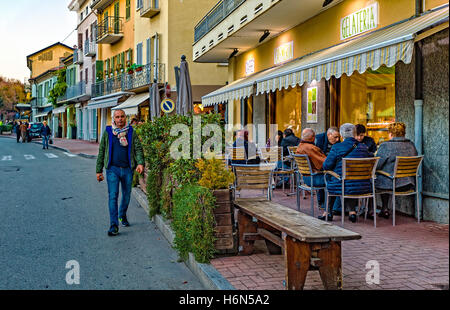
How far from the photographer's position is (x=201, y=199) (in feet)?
17.3

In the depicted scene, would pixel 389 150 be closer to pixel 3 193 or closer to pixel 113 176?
pixel 113 176

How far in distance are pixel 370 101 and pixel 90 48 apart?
115 feet

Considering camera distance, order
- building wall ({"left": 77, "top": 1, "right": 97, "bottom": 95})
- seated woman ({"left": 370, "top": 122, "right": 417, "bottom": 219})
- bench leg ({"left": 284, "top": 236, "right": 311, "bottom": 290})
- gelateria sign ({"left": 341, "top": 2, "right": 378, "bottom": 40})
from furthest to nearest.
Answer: building wall ({"left": 77, "top": 1, "right": 97, "bottom": 95}) → gelateria sign ({"left": 341, "top": 2, "right": 378, "bottom": 40}) → seated woman ({"left": 370, "top": 122, "right": 417, "bottom": 219}) → bench leg ({"left": 284, "top": 236, "right": 311, "bottom": 290})

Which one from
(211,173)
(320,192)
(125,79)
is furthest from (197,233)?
(125,79)

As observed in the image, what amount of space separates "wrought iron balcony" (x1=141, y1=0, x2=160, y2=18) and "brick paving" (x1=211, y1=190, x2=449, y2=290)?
889 inches

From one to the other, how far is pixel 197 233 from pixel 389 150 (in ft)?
12.8

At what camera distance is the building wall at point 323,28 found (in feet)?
29.1

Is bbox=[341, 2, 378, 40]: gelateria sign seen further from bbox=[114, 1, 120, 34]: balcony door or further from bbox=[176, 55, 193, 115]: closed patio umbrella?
bbox=[114, 1, 120, 34]: balcony door

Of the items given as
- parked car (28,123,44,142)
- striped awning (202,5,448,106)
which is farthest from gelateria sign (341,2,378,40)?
parked car (28,123,44,142)

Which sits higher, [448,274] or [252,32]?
[252,32]

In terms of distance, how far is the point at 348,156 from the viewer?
7387 mm

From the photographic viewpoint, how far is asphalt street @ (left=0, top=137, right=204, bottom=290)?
4879mm

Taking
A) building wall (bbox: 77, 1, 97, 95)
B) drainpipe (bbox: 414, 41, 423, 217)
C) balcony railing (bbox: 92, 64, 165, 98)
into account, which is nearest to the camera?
drainpipe (bbox: 414, 41, 423, 217)
